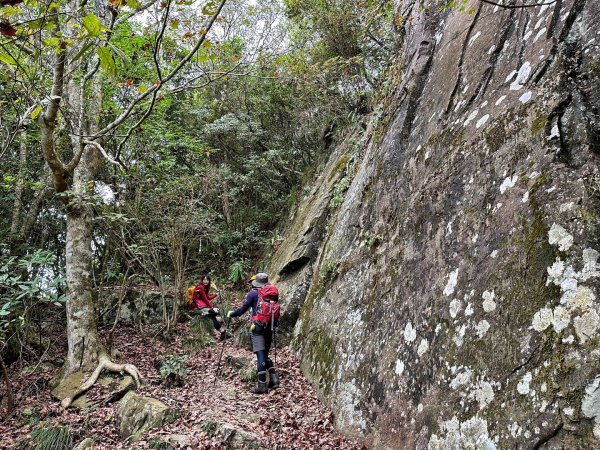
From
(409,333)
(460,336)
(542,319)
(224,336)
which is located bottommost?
(224,336)

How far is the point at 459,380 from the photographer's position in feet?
12.4

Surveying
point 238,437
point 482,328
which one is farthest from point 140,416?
point 482,328

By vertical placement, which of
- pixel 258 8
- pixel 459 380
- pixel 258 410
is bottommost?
pixel 258 410

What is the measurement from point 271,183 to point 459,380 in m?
13.2

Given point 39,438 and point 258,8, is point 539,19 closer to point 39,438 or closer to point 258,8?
point 39,438

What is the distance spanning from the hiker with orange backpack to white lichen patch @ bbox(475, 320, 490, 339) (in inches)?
152

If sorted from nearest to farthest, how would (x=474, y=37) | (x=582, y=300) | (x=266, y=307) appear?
1. (x=582, y=300)
2. (x=474, y=37)
3. (x=266, y=307)

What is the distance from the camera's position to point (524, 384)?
3.19 m

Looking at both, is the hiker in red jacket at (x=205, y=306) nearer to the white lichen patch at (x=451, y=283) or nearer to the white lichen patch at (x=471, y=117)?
the white lichen patch at (x=451, y=283)

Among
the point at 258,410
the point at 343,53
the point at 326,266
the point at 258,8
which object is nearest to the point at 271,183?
the point at 343,53

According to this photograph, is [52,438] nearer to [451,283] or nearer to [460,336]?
[460,336]

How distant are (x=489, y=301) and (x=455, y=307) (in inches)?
17.1

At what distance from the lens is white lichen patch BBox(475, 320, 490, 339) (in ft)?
12.2

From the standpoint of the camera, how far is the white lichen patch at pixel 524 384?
3.16 m
